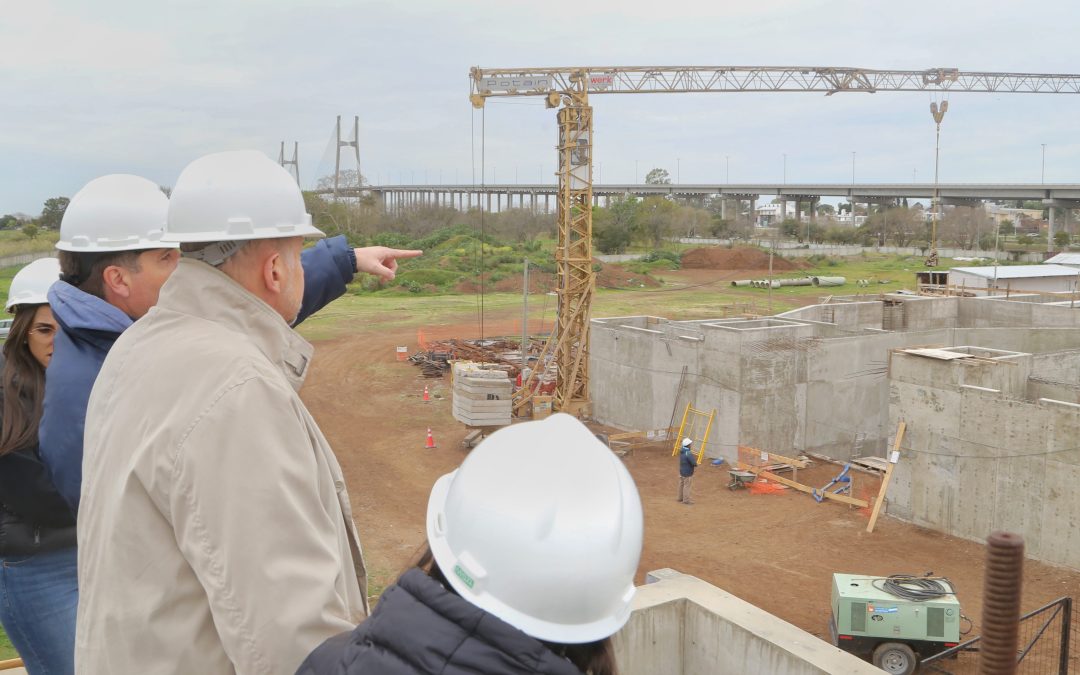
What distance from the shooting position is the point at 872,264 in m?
60.1

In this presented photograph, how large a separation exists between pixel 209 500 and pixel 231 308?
1.53ft

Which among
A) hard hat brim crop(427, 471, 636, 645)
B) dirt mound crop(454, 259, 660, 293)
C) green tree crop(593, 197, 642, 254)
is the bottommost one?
dirt mound crop(454, 259, 660, 293)

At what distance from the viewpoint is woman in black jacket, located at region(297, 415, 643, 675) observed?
1.32m

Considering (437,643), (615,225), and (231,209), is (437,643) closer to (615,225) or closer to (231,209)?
(231,209)

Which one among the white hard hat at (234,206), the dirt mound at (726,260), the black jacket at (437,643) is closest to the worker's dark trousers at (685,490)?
the white hard hat at (234,206)

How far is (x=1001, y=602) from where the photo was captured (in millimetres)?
3939

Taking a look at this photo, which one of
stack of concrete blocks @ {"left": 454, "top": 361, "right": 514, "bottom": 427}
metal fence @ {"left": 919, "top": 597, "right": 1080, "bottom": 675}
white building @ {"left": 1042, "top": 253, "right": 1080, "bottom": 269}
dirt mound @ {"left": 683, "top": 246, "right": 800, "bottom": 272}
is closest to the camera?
metal fence @ {"left": 919, "top": 597, "right": 1080, "bottom": 675}

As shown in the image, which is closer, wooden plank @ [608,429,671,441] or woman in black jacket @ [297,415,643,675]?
woman in black jacket @ [297,415,643,675]

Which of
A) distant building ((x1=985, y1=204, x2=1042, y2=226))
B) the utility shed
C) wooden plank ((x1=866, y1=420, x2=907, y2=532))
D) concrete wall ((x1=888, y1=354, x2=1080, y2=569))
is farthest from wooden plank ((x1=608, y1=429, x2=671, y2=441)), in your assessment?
distant building ((x1=985, y1=204, x2=1042, y2=226))

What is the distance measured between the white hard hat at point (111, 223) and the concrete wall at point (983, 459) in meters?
12.6

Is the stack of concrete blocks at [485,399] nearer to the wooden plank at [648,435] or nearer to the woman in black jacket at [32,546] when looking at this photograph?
the wooden plank at [648,435]

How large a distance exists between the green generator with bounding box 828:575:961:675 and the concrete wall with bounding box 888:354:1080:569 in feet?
12.0

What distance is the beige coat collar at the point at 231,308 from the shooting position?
1786mm

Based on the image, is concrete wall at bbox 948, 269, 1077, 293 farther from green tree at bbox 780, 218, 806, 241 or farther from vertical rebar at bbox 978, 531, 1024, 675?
green tree at bbox 780, 218, 806, 241
